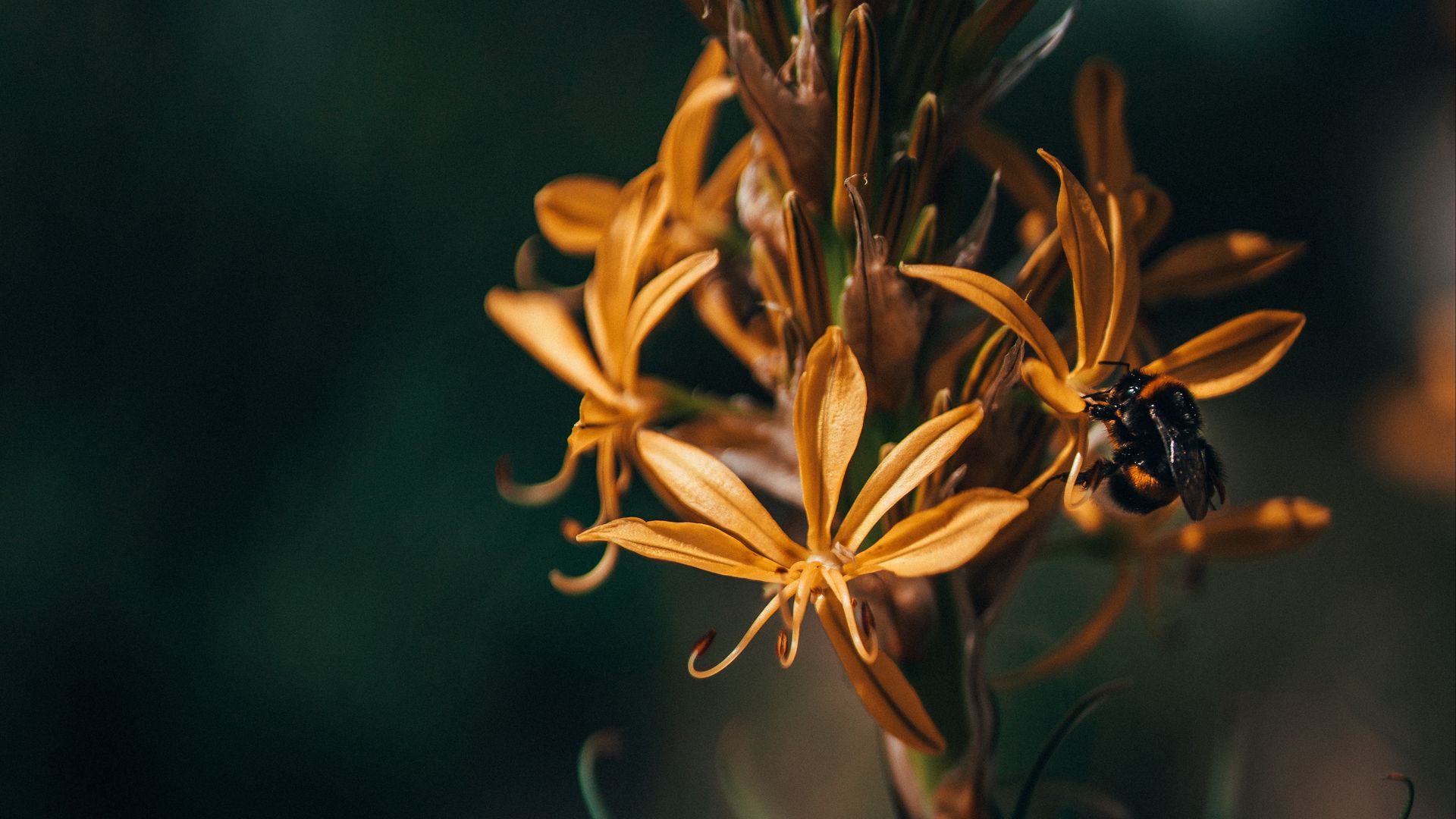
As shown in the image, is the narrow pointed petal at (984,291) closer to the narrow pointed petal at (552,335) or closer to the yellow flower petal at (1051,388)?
the yellow flower petal at (1051,388)

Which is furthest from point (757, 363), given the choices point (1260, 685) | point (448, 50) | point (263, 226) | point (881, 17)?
point (448, 50)

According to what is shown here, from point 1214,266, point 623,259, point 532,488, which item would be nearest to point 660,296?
point 623,259

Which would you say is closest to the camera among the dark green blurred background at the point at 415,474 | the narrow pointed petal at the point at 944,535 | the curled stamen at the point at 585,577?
the narrow pointed petal at the point at 944,535

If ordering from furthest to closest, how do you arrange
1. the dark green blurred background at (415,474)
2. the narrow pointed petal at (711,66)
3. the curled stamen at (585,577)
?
1. the dark green blurred background at (415,474)
2. the narrow pointed petal at (711,66)
3. the curled stamen at (585,577)

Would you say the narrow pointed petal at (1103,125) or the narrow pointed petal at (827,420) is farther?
the narrow pointed petal at (1103,125)

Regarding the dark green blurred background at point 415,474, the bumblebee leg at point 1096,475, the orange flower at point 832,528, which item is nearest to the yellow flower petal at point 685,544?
the orange flower at point 832,528

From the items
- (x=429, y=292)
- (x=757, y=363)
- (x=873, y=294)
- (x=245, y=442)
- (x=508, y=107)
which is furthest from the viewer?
(x=508, y=107)

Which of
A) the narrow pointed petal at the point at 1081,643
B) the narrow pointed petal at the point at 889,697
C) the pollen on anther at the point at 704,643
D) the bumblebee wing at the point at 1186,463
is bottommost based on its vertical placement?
the narrow pointed petal at the point at 1081,643

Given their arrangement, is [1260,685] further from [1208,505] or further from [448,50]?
[448,50]
